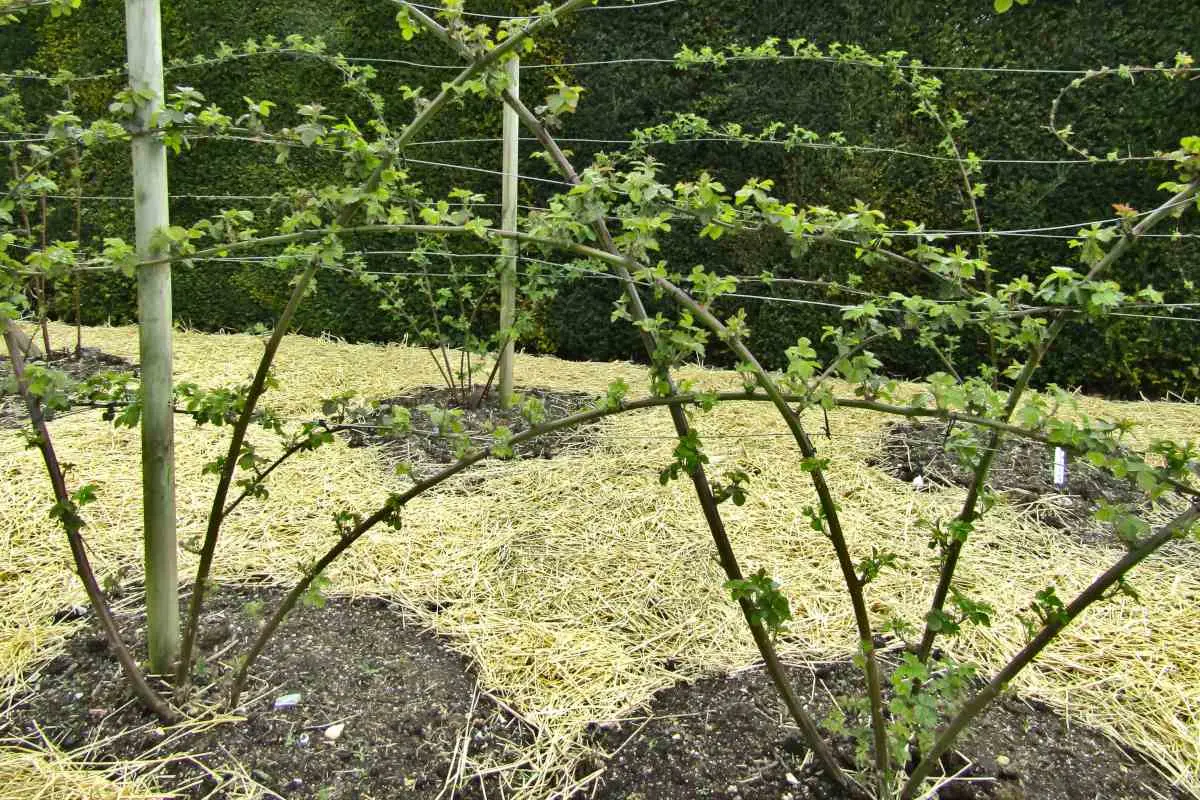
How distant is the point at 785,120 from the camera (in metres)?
5.00

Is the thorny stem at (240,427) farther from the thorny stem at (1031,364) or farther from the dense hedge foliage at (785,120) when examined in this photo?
the dense hedge foliage at (785,120)

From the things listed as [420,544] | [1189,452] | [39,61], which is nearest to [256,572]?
[420,544]

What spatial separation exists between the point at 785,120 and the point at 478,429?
2.87 meters

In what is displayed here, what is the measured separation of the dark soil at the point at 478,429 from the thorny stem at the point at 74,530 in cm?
149

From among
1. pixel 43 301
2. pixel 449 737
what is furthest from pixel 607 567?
pixel 43 301

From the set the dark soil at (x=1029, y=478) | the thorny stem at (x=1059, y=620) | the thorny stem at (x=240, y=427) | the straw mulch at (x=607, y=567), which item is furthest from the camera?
the dark soil at (x=1029, y=478)

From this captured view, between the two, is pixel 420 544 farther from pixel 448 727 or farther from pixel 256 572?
pixel 448 727

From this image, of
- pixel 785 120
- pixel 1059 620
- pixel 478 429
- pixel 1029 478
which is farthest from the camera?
pixel 785 120

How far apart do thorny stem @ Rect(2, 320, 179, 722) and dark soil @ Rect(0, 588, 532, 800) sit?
0.06m

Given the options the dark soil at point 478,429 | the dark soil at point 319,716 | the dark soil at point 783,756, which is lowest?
the dark soil at point 319,716

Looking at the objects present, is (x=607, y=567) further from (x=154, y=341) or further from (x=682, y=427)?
(x=154, y=341)

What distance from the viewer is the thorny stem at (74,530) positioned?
162cm

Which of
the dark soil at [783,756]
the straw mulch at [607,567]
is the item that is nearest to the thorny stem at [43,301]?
the straw mulch at [607,567]

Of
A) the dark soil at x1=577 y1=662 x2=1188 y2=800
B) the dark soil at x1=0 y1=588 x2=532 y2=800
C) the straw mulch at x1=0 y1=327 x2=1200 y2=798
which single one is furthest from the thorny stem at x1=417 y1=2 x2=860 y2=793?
the dark soil at x1=0 y1=588 x2=532 y2=800
